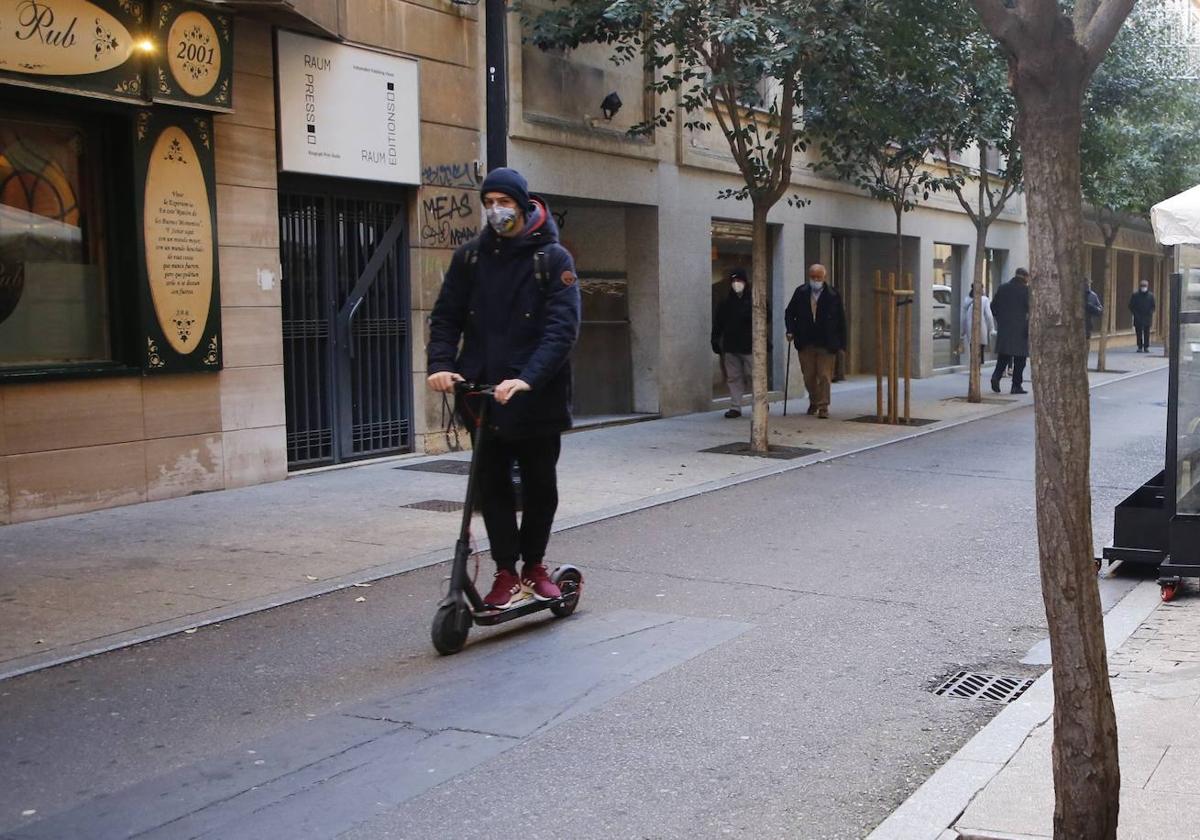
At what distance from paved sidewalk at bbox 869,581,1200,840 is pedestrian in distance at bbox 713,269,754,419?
10.9 metres

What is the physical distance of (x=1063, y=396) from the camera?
335cm

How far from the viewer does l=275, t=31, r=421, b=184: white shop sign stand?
1155cm

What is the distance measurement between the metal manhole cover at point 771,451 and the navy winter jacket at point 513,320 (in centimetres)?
751

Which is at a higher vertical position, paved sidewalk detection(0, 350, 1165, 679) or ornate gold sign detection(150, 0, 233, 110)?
ornate gold sign detection(150, 0, 233, 110)

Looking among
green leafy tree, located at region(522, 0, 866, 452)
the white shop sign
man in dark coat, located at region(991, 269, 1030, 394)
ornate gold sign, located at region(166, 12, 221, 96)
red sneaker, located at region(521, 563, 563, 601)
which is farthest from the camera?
man in dark coat, located at region(991, 269, 1030, 394)

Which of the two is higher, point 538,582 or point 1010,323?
point 1010,323

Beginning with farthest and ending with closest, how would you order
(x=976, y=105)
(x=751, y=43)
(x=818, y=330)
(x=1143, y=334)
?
(x=1143, y=334) < (x=976, y=105) < (x=818, y=330) < (x=751, y=43)

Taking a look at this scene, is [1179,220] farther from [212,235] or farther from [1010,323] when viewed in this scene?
[1010,323]

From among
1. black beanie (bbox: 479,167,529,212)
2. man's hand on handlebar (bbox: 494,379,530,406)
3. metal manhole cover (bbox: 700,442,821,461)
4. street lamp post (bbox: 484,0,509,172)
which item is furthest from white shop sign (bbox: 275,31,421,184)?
man's hand on handlebar (bbox: 494,379,530,406)

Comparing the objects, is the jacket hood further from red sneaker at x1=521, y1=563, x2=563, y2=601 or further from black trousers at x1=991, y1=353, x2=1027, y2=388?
black trousers at x1=991, y1=353, x2=1027, y2=388

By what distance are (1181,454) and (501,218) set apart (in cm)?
399

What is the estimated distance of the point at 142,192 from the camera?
10227mm

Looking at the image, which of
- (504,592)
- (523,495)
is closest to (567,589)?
(504,592)

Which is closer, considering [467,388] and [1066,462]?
[1066,462]
